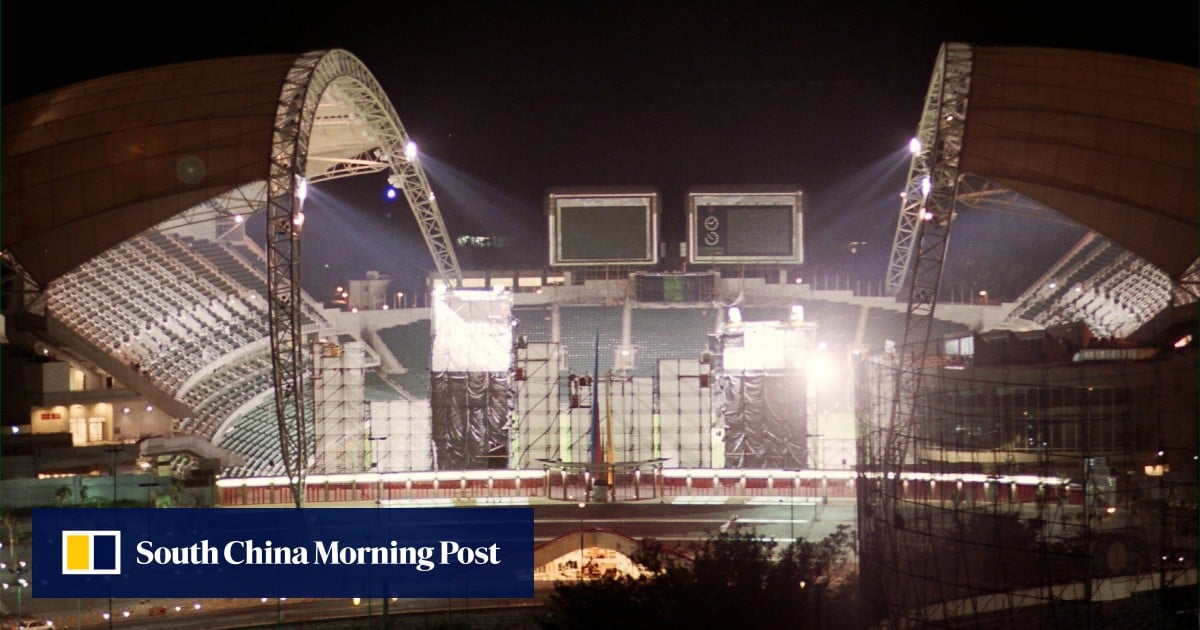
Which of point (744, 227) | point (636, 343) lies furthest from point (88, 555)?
point (744, 227)

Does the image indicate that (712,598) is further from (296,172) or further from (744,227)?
(744,227)

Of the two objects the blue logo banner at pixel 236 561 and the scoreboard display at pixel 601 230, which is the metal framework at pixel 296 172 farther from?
the scoreboard display at pixel 601 230

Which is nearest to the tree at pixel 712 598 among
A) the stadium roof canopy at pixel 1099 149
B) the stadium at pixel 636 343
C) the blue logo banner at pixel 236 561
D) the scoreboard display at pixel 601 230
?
the stadium at pixel 636 343

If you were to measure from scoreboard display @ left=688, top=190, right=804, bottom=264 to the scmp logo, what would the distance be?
24.6m

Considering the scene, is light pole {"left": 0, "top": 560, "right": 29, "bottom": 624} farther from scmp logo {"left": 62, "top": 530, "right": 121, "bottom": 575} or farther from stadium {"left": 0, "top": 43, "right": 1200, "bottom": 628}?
stadium {"left": 0, "top": 43, "right": 1200, "bottom": 628}

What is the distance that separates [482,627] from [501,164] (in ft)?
105

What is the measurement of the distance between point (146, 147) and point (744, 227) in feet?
62.6

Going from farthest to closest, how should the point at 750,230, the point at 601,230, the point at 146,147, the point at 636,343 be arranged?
1. the point at 750,230
2. the point at 601,230
3. the point at 636,343
4. the point at 146,147

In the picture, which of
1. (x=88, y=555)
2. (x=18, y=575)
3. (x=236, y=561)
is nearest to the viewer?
(x=88, y=555)

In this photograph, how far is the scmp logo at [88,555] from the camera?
23.3 metres

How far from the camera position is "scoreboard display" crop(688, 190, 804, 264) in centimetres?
4459

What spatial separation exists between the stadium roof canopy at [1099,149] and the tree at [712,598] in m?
13.2

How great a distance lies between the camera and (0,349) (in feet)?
114

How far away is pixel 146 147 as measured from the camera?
108 ft
